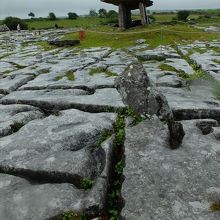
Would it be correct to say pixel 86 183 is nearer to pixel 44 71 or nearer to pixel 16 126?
pixel 16 126

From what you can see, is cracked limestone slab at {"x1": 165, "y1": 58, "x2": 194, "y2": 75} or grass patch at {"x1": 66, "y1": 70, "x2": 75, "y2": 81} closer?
grass patch at {"x1": 66, "y1": 70, "x2": 75, "y2": 81}

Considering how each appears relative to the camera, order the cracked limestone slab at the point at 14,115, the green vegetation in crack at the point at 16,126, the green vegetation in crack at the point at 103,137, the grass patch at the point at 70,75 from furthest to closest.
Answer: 1. the grass patch at the point at 70,75
2. the green vegetation in crack at the point at 16,126
3. the cracked limestone slab at the point at 14,115
4. the green vegetation in crack at the point at 103,137

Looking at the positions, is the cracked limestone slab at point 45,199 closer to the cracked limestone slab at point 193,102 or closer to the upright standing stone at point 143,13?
the cracked limestone slab at point 193,102

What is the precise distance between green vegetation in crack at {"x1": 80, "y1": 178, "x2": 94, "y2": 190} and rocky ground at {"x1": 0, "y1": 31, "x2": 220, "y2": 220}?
1 centimetres

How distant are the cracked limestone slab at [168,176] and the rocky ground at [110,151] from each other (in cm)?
1

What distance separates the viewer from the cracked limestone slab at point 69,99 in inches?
329

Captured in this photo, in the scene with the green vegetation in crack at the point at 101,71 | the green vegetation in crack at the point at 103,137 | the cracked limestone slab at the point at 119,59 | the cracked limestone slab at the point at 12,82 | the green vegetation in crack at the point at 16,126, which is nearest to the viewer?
the green vegetation in crack at the point at 103,137

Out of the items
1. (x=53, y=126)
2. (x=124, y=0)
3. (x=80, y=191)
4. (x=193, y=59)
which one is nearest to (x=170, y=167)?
(x=80, y=191)

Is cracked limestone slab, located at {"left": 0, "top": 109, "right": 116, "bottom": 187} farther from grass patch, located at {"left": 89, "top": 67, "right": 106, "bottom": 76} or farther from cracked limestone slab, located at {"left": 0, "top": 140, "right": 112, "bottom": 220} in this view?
grass patch, located at {"left": 89, "top": 67, "right": 106, "bottom": 76}

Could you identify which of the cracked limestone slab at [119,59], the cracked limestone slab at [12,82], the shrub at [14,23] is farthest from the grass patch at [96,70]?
the shrub at [14,23]

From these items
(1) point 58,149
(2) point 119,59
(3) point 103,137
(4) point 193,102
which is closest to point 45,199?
(1) point 58,149

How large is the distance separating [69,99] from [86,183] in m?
4.13

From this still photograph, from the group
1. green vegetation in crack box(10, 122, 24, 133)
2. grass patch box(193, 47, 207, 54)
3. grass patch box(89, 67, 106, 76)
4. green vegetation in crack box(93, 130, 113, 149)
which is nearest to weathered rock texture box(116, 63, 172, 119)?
green vegetation in crack box(93, 130, 113, 149)

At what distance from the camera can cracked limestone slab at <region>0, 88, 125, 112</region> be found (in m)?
8.36
